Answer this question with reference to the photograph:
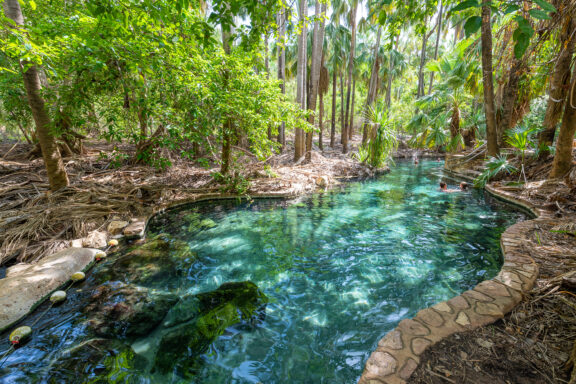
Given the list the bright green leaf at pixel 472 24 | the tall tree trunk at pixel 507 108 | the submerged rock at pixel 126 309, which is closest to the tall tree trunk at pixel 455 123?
the tall tree trunk at pixel 507 108

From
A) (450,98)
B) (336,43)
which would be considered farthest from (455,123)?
(336,43)

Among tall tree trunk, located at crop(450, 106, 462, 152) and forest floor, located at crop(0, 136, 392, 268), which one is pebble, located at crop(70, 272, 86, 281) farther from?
tall tree trunk, located at crop(450, 106, 462, 152)

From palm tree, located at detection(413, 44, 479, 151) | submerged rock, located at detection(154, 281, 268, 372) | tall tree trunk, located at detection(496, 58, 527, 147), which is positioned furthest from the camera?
palm tree, located at detection(413, 44, 479, 151)

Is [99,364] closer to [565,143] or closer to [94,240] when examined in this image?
[94,240]

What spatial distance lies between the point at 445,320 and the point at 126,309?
336 cm

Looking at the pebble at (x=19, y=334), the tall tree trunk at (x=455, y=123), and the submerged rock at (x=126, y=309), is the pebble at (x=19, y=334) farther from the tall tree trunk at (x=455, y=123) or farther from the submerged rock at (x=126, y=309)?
the tall tree trunk at (x=455, y=123)

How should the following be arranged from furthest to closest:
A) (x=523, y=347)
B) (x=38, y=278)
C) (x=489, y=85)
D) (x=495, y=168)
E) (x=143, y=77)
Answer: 1. (x=489, y=85)
2. (x=495, y=168)
3. (x=143, y=77)
4. (x=38, y=278)
5. (x=523, y=347)

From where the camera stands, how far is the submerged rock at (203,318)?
2.42 metres

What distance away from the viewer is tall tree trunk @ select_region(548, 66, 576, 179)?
5.16m

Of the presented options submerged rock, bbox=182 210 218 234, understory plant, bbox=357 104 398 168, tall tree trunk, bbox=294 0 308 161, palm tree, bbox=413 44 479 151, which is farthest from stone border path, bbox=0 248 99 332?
palm tree, bbox=413 44 479 151

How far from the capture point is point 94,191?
5.74 metres

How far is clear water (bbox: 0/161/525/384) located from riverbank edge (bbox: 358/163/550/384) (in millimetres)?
449

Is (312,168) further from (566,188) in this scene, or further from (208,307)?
(208,307)

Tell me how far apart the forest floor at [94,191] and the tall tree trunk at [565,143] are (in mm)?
5885
